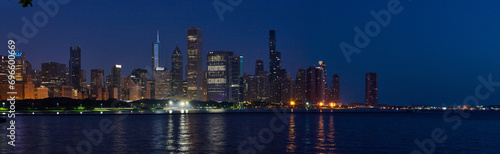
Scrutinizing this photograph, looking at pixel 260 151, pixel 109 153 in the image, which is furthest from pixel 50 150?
pixel 260 151

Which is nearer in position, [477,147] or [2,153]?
[2,153]

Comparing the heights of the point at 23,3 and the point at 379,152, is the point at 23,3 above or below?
above

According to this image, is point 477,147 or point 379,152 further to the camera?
point 477,147

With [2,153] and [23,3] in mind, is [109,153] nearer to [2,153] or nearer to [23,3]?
[2,153]

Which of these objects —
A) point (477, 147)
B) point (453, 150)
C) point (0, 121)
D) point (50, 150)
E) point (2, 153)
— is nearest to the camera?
point (2, 153)

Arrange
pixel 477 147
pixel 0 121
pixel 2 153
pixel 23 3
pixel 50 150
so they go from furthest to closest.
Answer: pixel 0 121
pixel 477 147
pixel 50 150
pixel 2 153
pixel 23 3

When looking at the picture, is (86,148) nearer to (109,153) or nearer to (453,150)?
(109,153)

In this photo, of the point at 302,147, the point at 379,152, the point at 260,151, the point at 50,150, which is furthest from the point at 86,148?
the point at 379,152

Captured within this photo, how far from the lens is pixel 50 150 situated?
139 feet

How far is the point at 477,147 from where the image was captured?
50.4 meters

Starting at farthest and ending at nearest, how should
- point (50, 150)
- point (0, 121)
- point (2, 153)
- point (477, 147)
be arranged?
1. point (0, 121)
2. point (477, 147)
3. point (50, 150)
4. point (2, 153)

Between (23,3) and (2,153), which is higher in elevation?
(23,3)

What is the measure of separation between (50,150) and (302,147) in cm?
2329

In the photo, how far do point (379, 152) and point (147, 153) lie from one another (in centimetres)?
2069
